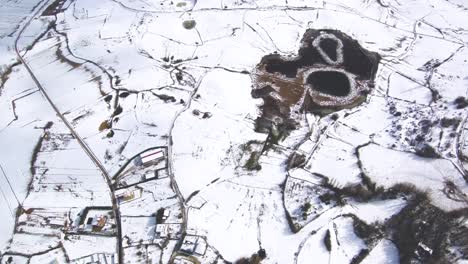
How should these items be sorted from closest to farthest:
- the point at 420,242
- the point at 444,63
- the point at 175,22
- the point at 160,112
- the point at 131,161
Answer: the point at 420,242 → the point at 131,161 → the point at 160,112 → the point at 444,63 → the point at 175,22

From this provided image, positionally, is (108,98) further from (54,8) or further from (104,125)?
(54,8)

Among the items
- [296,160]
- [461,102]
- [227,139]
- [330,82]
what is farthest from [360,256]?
[461,102]

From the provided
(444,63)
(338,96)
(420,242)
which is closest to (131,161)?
(338,96)

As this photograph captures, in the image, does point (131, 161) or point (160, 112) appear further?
point (160, 112)

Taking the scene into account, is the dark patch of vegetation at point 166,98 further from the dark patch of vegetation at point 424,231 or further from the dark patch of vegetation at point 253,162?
the dark patch of vegetation at point 424,231

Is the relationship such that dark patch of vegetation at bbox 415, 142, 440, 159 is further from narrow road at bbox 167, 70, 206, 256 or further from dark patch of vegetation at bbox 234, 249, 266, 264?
narrow road at bbox 167, 70, 206, 256

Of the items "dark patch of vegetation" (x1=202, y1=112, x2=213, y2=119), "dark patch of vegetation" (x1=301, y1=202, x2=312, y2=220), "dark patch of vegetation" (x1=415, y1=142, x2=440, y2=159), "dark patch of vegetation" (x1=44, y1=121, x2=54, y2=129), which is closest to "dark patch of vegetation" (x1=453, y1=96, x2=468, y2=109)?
"dark patch of vegetation" (x1=415, y1=142, x2=440, y2=159)

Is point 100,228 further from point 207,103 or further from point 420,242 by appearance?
point 420,242

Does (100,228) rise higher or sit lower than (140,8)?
lower
